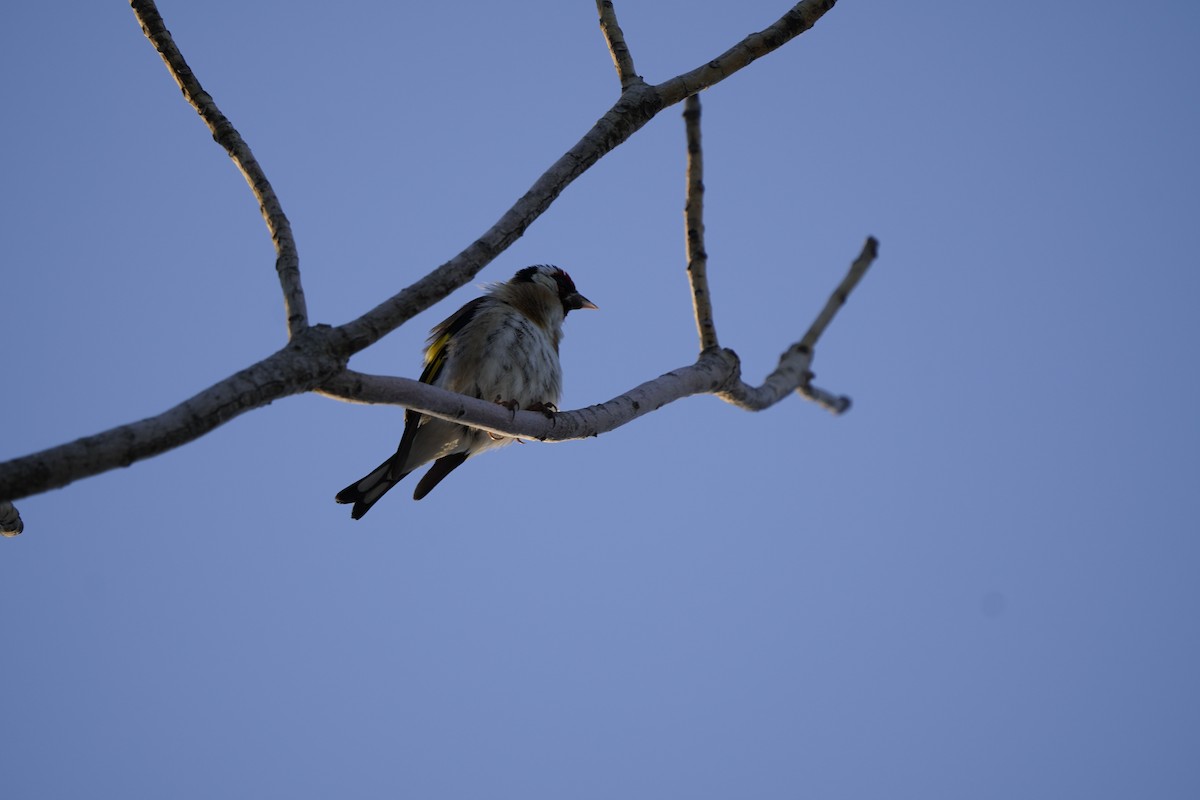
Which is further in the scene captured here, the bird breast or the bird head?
the bird head

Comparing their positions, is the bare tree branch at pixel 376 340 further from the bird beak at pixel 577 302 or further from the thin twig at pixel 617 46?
the bird beak at pixel 577 302

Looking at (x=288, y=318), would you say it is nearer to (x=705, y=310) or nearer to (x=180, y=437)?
(x=180, y=437)

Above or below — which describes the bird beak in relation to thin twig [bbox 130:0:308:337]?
above

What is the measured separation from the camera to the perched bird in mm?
4617

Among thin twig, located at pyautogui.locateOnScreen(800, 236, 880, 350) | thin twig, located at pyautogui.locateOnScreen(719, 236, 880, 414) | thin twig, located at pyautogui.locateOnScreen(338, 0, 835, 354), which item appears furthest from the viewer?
thin twig, located at pyautogui.locateOnScreen(800, 236, 880, 350)

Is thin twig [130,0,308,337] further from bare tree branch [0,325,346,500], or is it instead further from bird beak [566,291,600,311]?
bird beak [566,291,600,311]

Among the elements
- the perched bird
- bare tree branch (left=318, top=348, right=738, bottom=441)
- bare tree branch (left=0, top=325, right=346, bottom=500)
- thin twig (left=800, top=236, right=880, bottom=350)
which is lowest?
bare tree branch (left=0, top=325, right=346, bottom=500)

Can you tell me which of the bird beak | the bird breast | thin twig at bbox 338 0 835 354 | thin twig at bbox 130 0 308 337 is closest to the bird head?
the bird beak

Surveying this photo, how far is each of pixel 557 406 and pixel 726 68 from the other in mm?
2078

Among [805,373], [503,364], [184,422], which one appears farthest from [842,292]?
[184,422]

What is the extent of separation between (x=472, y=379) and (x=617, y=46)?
5.91ft

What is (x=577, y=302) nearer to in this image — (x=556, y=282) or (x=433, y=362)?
(x=556, y=282)

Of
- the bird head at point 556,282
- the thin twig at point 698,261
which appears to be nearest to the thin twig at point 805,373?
the thin twig at point 698,261

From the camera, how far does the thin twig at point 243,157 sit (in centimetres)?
252
